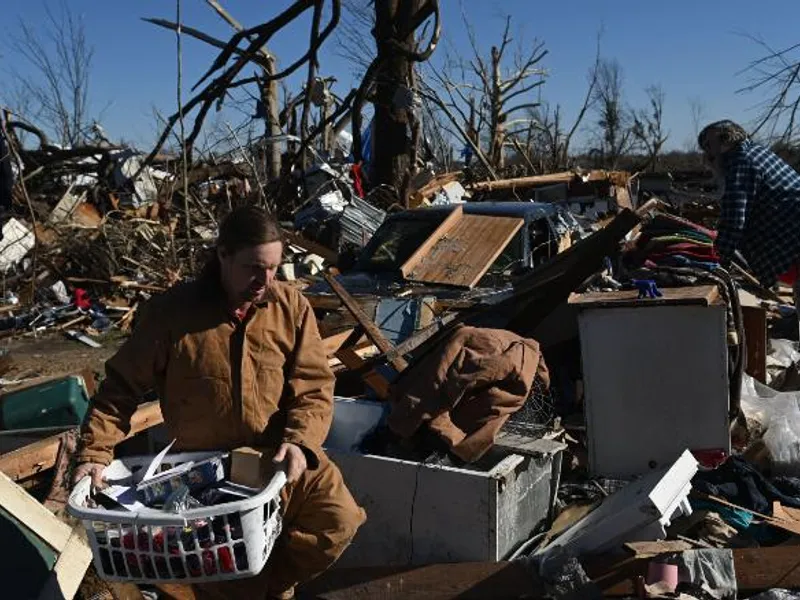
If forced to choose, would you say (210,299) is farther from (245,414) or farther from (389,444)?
(389,444)

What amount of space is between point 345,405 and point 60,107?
21.9 meters

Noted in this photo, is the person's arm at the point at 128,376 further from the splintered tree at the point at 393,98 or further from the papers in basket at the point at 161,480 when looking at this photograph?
the splintered tree at the point at 393,98

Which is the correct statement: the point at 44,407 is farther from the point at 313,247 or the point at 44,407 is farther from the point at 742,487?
the point at 313,247

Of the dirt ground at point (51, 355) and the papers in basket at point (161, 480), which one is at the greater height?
the papers in basket at point (161, 480)

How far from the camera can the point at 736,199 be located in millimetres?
5355

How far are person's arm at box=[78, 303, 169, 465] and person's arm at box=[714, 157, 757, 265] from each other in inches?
154

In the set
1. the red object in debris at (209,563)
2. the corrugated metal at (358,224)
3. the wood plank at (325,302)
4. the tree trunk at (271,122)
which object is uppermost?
the tree trunk at (271,122)

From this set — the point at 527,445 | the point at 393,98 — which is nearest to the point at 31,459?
the point at 527,445

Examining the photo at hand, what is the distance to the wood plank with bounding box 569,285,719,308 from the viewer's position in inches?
184

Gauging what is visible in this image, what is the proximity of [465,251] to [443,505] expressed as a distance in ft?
11.1

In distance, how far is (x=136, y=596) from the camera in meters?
3.59

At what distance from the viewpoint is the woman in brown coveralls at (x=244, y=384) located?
274cm

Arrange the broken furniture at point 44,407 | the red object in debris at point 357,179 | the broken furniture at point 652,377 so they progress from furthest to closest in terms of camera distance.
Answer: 1. the red object in debris at point 357,179
2. the broken furniture at point 44,407
3. the broken furniture at point 652,377

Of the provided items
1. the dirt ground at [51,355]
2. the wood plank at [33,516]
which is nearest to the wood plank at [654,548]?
the wood plank at [33,516]
